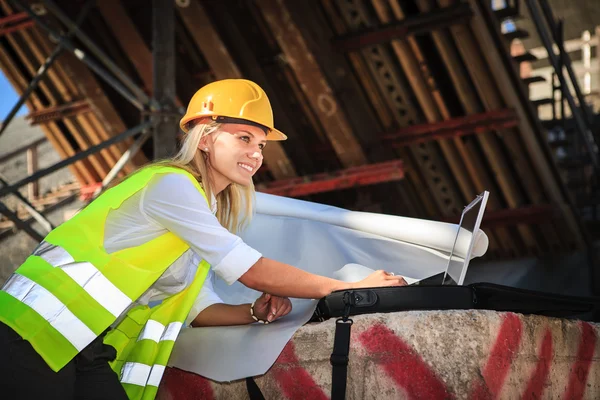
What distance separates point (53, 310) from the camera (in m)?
2.62

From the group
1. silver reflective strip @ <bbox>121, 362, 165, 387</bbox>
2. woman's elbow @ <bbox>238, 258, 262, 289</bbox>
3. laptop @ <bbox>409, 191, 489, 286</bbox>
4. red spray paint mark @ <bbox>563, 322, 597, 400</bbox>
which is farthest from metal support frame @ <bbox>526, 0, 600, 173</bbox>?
silver reflective strip @ <bbox>121, 362, 165, 387</bbox>

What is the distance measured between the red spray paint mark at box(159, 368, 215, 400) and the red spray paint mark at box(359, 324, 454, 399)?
734 mm

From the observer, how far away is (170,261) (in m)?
3.00

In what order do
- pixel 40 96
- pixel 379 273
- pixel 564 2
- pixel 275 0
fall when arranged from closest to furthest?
pixel 379 273 → pixel 275 0 → pixel 40 96 → pixel 564 2

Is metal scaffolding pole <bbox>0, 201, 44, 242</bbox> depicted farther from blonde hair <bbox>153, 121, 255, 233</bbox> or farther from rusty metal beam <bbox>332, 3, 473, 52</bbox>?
blonde hair <bbox>153, 121, 255, 233</bbox>

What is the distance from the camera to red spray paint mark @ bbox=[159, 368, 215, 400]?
3.09 metres

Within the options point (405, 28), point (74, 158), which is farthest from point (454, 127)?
point (74, 158)

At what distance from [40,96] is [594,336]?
8.82 m

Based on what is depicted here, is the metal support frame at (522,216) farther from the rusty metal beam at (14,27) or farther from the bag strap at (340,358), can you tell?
the bag strap at (340,358)

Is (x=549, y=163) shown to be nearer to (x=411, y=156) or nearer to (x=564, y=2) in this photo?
(x=411, y=156)

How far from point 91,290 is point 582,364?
1964mm

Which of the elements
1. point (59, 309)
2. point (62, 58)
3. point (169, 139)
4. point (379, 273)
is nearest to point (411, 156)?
point (169, 139)

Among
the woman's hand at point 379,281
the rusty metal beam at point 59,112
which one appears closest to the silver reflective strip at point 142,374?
the woman's hand at point 379,281

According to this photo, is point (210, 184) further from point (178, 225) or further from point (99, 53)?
point (99, 53)
